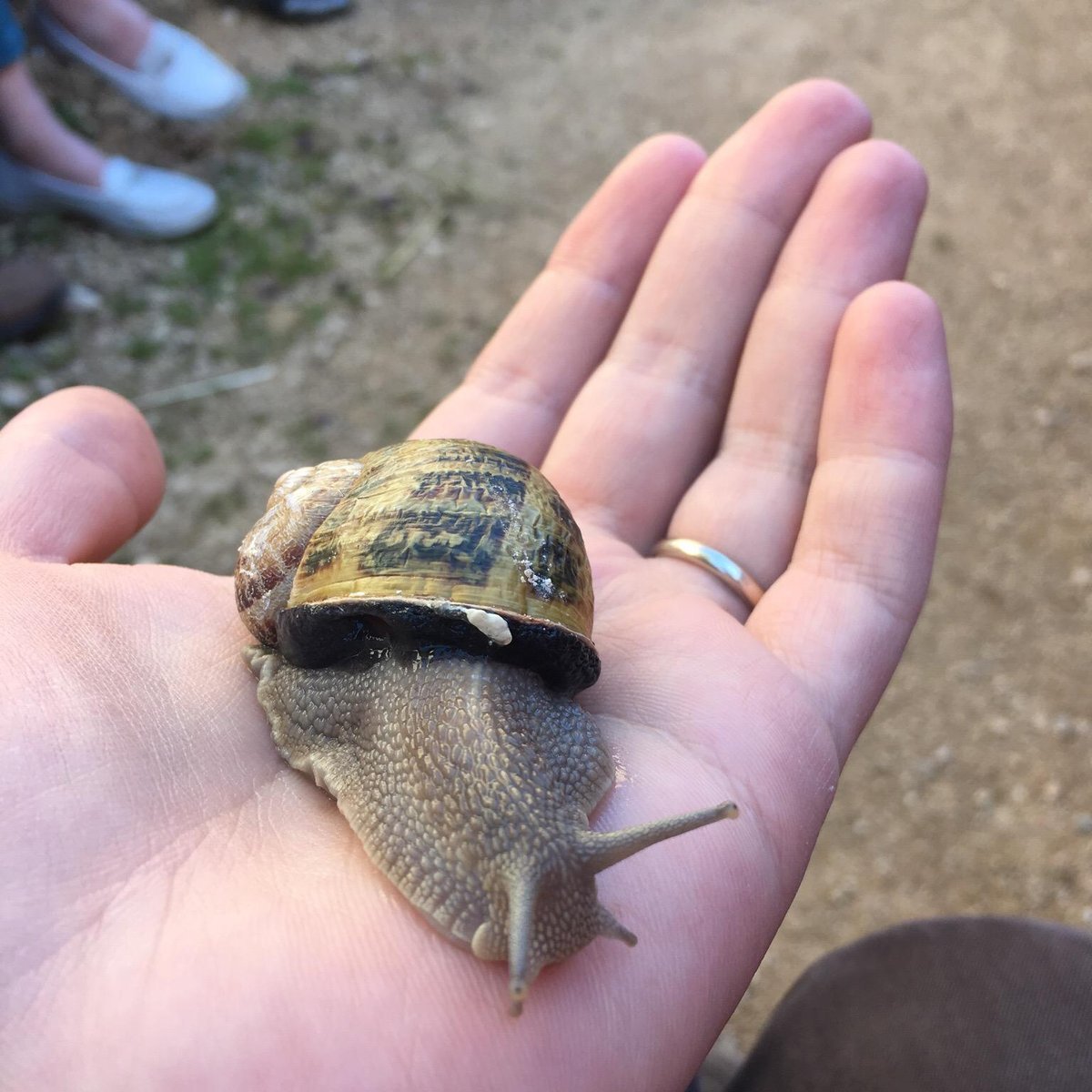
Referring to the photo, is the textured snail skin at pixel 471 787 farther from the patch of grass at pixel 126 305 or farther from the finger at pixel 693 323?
the patch of grass at pixel 126 305

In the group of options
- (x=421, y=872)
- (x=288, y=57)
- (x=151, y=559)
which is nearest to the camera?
(x=421, y=872)

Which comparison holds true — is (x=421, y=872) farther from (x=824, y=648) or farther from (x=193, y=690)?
(x=824, y=648)

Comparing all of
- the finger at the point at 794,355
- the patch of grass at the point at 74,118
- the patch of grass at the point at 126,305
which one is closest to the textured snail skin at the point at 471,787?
the finger at the point at 794,355

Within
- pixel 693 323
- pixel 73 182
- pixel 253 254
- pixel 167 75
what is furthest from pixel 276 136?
pixel 693 323

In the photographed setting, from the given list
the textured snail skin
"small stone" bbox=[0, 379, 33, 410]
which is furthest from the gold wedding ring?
"small stone" bbox=[0, 379, 33, 410]

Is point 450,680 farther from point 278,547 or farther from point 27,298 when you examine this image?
point 27,298

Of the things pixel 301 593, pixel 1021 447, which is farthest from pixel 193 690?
pixel 1021 447
